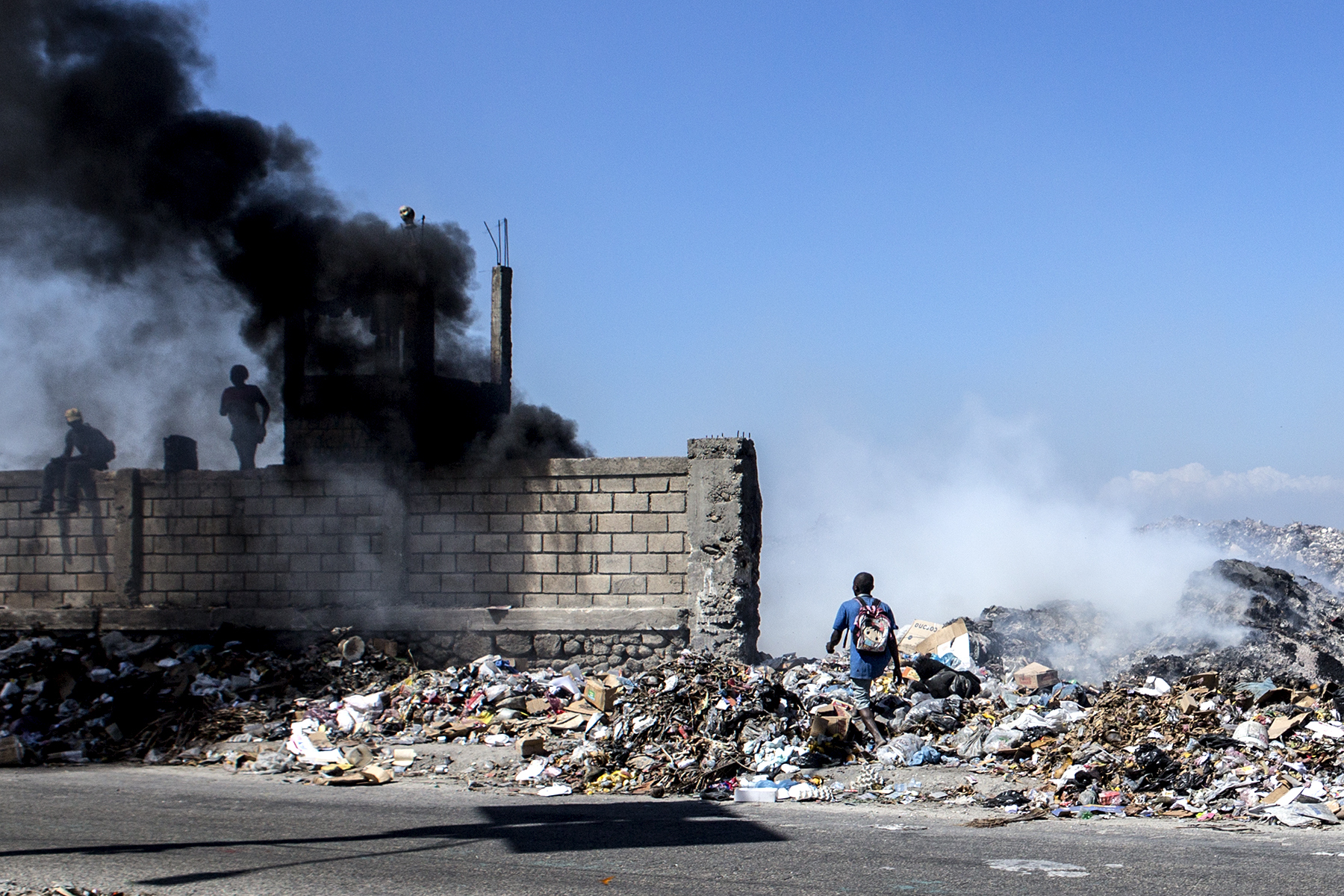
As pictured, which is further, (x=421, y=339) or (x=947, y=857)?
(x=421, y=339)

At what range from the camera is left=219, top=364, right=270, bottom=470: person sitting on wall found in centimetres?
1373

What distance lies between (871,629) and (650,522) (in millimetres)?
2850

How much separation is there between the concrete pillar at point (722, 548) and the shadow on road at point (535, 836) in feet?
11.9

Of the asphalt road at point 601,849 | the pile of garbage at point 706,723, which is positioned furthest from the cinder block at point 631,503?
the asphalt road at point 601,849

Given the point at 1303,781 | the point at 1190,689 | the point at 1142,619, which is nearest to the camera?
the point at 1303,781

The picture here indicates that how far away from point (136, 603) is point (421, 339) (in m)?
5.34

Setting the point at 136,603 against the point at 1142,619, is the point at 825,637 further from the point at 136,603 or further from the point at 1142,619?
the point at 136,603

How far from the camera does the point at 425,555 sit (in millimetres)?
11305

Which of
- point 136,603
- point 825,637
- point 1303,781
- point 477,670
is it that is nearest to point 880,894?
point 1303,781

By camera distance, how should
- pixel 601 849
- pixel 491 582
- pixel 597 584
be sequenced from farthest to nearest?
pixel 491 582 < pixel 597 584 < pixel 601 849

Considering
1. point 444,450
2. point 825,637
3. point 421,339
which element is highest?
point 421,339

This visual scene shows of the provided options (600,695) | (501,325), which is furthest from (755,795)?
(501,325)

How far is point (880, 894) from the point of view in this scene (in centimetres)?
470

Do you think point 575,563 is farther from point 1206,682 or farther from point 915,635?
point 1206,682
